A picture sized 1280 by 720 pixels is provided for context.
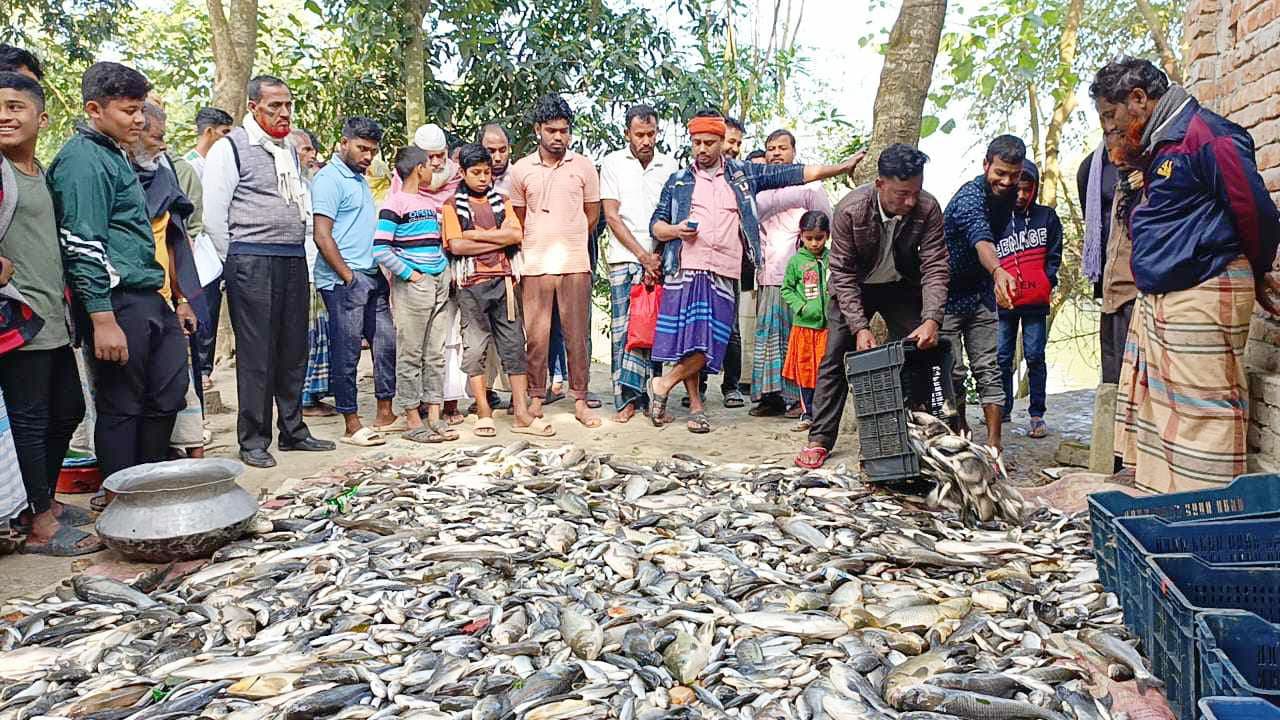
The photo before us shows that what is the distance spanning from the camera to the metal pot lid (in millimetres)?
3717

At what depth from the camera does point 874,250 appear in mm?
4977

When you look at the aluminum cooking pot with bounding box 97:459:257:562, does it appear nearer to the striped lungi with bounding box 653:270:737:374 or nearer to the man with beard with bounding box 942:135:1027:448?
the striped lungi with bounding box 653:270:737:374

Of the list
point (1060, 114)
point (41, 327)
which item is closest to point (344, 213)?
point (41, 327)

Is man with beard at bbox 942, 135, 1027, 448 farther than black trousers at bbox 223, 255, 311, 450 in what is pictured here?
Yes

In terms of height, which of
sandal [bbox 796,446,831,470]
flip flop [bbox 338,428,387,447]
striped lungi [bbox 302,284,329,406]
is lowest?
sandal [bbox 796,446,831,470]

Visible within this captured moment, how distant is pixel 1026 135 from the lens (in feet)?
41.8

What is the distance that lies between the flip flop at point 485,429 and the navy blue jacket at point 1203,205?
4005 mm

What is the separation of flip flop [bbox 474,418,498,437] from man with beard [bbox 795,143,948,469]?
6.97 ft

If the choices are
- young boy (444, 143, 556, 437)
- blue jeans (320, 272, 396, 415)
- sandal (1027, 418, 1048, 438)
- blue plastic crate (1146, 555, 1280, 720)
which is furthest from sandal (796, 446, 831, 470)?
blue jeans (320, 272, 396, 415)

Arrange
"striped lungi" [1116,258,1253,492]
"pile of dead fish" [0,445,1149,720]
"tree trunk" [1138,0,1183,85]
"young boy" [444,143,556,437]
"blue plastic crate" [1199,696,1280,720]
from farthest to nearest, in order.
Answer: "tree trunk" [1138,0,1183,85] < "young boy" [444,143,556,437] < "striped lungi" [1116,258,1253,492] < "pile of dead fish" [0,445,1149,720] < "blue plastic crate" [1199,696,1280,720]

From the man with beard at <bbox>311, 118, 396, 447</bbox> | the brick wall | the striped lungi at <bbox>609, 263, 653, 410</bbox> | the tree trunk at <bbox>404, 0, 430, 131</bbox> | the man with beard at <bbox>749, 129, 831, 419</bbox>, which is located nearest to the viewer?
the brick wall

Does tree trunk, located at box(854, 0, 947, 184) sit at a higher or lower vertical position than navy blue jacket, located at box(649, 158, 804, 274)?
higher

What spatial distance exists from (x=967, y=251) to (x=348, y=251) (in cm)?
389

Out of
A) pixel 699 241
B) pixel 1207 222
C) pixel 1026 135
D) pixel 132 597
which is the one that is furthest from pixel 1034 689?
pixel 1026 135
